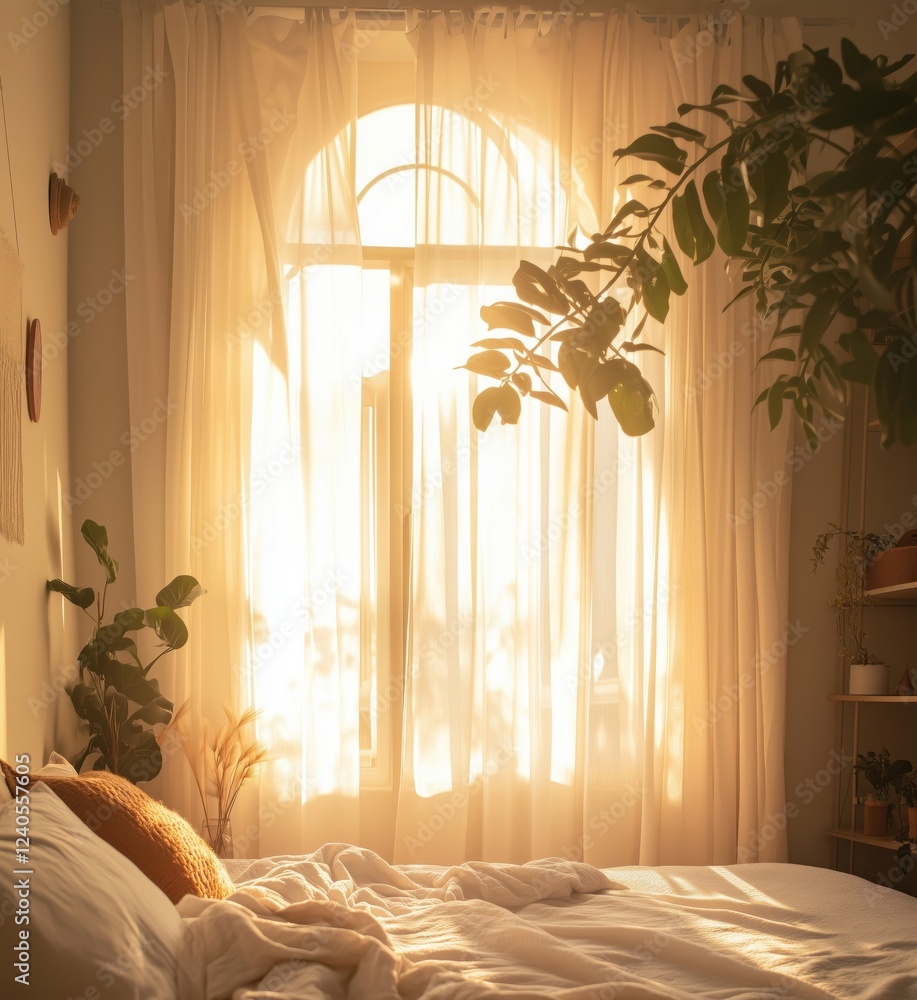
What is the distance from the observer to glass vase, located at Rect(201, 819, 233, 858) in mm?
3389

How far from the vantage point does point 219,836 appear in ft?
11.1

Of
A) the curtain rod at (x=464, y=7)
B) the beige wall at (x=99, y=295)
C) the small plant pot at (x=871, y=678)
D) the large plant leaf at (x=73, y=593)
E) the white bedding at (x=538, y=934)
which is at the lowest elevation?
the white bedding at (x=538, y=934)

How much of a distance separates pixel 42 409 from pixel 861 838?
3105mm

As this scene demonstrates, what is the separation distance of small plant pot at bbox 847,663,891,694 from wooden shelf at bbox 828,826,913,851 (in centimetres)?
49

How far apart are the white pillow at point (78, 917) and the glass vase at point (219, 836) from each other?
175 cm

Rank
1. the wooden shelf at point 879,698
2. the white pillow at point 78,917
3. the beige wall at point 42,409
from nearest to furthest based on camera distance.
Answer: the white pillow at point 78,917 → the beige wall at point 42,409 → the wooden shelf at point 879,698

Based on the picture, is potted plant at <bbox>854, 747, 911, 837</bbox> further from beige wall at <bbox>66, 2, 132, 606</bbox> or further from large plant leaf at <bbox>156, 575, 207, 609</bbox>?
beige wall at <bbox>66, 2, 132, 606</bbox>

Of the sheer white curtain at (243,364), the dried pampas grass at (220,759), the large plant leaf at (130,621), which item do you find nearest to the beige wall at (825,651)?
the sheer white curtain at (243,364)

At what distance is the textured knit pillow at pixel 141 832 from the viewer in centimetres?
187

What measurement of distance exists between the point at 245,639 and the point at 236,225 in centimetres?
148

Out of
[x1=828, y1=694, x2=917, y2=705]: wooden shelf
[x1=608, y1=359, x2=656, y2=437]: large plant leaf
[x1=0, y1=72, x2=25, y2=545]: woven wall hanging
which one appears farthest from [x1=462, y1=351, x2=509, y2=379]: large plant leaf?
[x1=828, y1=694, x2=917, y2=705]: wooden shelf

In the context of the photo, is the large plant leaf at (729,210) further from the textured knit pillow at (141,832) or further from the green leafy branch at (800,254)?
the textured knit pillow at (141,832)

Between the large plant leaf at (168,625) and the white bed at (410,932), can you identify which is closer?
the white bed at (410,932)

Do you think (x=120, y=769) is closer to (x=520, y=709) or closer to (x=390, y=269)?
(x=520, y=709)
